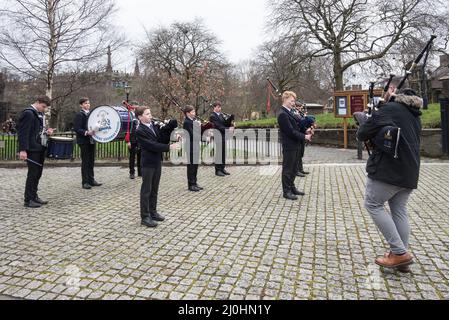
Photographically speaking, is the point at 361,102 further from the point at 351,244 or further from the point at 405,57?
the point at 351,244

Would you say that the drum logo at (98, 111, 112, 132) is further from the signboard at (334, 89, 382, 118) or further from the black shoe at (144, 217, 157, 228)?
the signboard at (334, 89, 382, 118)

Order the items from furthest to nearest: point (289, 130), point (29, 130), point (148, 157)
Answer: point (289, 130)
point (29, 130)
point (148, 157)

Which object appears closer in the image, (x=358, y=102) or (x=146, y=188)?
(x=146, y=188)

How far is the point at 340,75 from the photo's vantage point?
86.4 ft

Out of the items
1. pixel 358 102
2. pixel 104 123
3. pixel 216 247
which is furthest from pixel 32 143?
pixel 358 102

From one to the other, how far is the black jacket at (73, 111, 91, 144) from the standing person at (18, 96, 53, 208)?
4.61ft

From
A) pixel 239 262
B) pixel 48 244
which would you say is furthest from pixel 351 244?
pixel 48 244

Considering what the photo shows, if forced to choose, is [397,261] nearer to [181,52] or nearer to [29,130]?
[29,130]

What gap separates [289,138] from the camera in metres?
7.52

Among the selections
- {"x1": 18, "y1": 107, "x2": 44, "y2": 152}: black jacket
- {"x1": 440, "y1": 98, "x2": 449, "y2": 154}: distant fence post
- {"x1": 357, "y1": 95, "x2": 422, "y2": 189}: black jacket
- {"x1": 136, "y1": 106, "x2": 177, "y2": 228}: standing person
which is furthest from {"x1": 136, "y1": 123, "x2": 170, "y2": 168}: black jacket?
{"x1": 440, "y1": 98, "x2": 449, "y2": 154}: distant fence post

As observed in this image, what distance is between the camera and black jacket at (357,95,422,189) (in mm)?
3693

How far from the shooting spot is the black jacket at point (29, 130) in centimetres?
692

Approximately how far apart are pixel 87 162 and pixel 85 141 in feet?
1.77

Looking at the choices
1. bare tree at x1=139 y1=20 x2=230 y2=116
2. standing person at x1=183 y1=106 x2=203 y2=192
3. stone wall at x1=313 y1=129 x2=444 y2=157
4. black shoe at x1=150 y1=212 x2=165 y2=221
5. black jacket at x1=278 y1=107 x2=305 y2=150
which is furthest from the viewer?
bare tree at x1=139 y1=20 x2=230 y2=116
